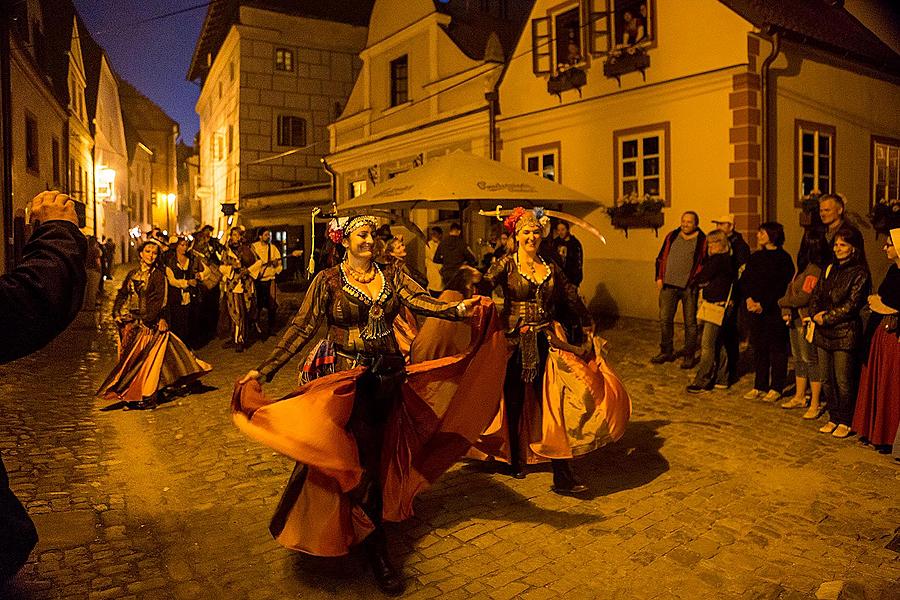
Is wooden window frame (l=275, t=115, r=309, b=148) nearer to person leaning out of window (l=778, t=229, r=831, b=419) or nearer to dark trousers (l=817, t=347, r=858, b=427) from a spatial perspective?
person leaning out of window (l=778, t=229, r=831, b=419)

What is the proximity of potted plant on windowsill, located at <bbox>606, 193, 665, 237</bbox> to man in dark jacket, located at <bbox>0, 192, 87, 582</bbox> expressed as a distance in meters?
13.0

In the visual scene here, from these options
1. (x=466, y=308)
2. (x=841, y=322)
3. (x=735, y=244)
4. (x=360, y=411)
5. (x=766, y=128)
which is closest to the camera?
(x=360, y=411)

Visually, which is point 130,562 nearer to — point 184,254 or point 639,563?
point 639,563

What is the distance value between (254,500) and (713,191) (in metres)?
10.6

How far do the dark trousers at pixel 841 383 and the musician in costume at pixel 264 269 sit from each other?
9.32 m

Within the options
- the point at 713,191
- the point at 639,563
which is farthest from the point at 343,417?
the point at 713,191

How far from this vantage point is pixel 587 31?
15625 mm

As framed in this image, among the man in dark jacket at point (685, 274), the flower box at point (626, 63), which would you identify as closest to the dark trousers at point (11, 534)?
the man in dark jacket at point (685, 274)

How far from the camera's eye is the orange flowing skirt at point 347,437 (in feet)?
13.2

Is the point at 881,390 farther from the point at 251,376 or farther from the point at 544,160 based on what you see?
the point at 544,160

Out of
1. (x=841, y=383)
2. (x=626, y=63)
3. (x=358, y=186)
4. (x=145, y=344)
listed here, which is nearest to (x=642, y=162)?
(x=626, y=63)

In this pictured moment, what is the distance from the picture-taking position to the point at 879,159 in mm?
16078

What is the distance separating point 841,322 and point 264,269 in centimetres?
956

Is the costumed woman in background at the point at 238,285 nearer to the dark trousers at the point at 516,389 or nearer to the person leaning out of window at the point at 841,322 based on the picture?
the dark trousers at the point at 516,389
